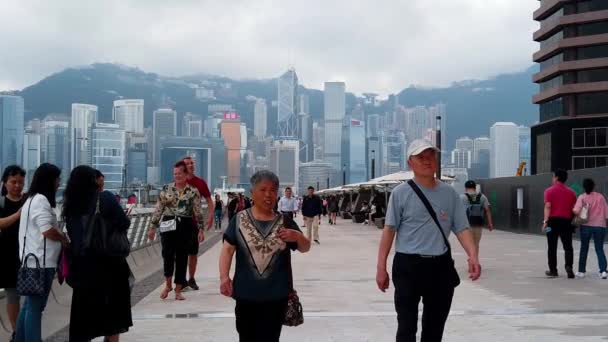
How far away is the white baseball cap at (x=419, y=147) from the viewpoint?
5.74 metres

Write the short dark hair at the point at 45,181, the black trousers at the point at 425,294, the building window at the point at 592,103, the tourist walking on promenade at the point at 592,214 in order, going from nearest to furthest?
the black trousers at the point at 425,294 → the short dark hair at the point at 45,181 → the tourist walking on promenade at the point at 592,214 → the building window at the point at 592,103

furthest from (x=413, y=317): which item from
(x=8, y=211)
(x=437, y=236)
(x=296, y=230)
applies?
(x=8, y=211)

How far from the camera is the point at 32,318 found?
6562mm

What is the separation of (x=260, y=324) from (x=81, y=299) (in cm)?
175

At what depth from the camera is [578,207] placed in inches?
502

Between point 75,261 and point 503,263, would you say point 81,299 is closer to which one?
point 75,261

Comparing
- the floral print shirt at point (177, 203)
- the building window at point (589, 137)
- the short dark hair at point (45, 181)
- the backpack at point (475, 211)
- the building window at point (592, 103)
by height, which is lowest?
the backpack at point (475, 211)

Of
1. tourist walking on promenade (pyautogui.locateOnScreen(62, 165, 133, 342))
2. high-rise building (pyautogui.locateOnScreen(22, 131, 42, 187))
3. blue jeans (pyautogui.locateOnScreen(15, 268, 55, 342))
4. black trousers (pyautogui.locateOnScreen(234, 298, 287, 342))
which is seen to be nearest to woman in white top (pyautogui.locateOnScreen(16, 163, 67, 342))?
blue jeans (pyautogui.locateOnScreen(15, 268, 55, 342))

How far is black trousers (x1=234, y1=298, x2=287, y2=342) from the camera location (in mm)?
5051

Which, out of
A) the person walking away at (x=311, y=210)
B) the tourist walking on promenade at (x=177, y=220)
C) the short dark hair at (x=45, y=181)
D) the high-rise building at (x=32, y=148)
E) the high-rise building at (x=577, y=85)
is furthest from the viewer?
the high-rise building at (x=32, y=148)

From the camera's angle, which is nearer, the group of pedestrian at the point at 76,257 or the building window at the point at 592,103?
the group of pedestrian at the point at 76,257

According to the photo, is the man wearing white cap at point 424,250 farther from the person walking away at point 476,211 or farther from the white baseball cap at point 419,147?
the person walking away at point 476,211

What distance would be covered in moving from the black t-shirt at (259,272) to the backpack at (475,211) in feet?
30.8

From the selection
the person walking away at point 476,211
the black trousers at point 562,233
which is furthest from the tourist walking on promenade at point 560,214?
the person walking away at point 476,211
